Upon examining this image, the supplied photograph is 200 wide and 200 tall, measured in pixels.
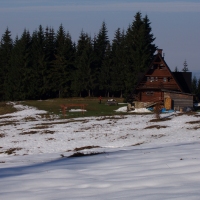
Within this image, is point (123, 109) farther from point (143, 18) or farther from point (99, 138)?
point (99, 138)

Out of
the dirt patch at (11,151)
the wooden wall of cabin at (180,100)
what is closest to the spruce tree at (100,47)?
the wooden wall of cabin at (180,100)

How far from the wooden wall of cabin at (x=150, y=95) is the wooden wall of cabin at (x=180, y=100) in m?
4.39

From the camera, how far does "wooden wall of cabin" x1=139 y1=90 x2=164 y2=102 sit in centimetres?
5541

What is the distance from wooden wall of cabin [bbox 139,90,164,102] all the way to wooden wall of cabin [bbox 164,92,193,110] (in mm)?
4389

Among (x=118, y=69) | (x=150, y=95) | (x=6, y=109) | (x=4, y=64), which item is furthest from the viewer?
(x=4, y=64)

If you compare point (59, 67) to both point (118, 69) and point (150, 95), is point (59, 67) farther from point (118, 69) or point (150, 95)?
point (150, 95)

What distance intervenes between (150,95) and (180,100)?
614cm

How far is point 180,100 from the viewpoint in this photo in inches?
1992

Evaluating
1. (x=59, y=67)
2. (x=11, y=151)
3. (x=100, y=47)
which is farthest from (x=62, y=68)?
(x=11, y=151)

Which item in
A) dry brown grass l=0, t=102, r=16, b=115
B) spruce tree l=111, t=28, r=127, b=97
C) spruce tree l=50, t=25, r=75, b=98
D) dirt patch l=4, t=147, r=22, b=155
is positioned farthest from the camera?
spruce tree l=50, t=25, r=75, b=98

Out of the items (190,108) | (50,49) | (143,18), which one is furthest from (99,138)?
(50,49)

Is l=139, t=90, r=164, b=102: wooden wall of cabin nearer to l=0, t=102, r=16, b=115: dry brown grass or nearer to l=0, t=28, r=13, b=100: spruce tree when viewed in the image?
l=0, t=102, r=16, b=115: dry brown grass

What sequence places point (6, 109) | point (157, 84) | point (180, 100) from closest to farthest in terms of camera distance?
point (180, 100), point (157, 84), point (6, 109)

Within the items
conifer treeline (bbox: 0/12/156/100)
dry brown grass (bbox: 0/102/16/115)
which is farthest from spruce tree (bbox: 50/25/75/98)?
dry brown grass (bbox: 0/102/16/115)
